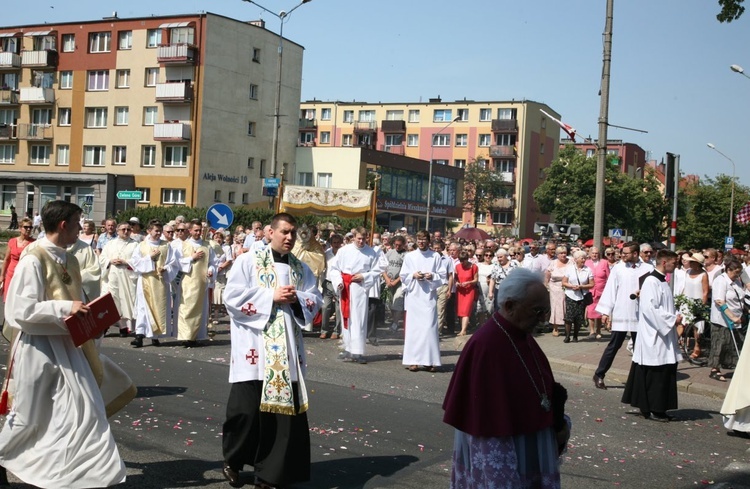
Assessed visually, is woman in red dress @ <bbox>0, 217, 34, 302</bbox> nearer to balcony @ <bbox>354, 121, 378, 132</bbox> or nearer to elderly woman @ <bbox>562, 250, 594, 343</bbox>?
elderly woman @ <bbox>562, 250, 594, 343</bbox>

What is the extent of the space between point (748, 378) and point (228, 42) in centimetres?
5101

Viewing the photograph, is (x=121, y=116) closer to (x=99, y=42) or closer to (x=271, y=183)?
(x=99, y=42)

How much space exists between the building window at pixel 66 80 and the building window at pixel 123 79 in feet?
13.1

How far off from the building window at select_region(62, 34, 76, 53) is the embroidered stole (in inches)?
2285

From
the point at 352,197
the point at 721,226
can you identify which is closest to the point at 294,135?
the point at 721,226

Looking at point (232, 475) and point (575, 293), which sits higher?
point (575, 293)

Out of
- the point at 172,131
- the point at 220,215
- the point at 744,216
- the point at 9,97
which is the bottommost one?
the point at 220,215

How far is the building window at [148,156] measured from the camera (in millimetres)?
56562

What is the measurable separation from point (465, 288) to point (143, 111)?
44618mm

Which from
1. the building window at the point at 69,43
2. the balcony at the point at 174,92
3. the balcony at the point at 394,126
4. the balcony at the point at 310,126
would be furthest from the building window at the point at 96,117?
the balcony at the point at 394,126

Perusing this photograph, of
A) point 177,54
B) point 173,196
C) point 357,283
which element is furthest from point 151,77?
point 357,283

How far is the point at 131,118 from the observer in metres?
57.2

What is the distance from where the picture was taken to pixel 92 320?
542 centimetres

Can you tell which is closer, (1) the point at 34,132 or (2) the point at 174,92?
(2) the point at 174,92
